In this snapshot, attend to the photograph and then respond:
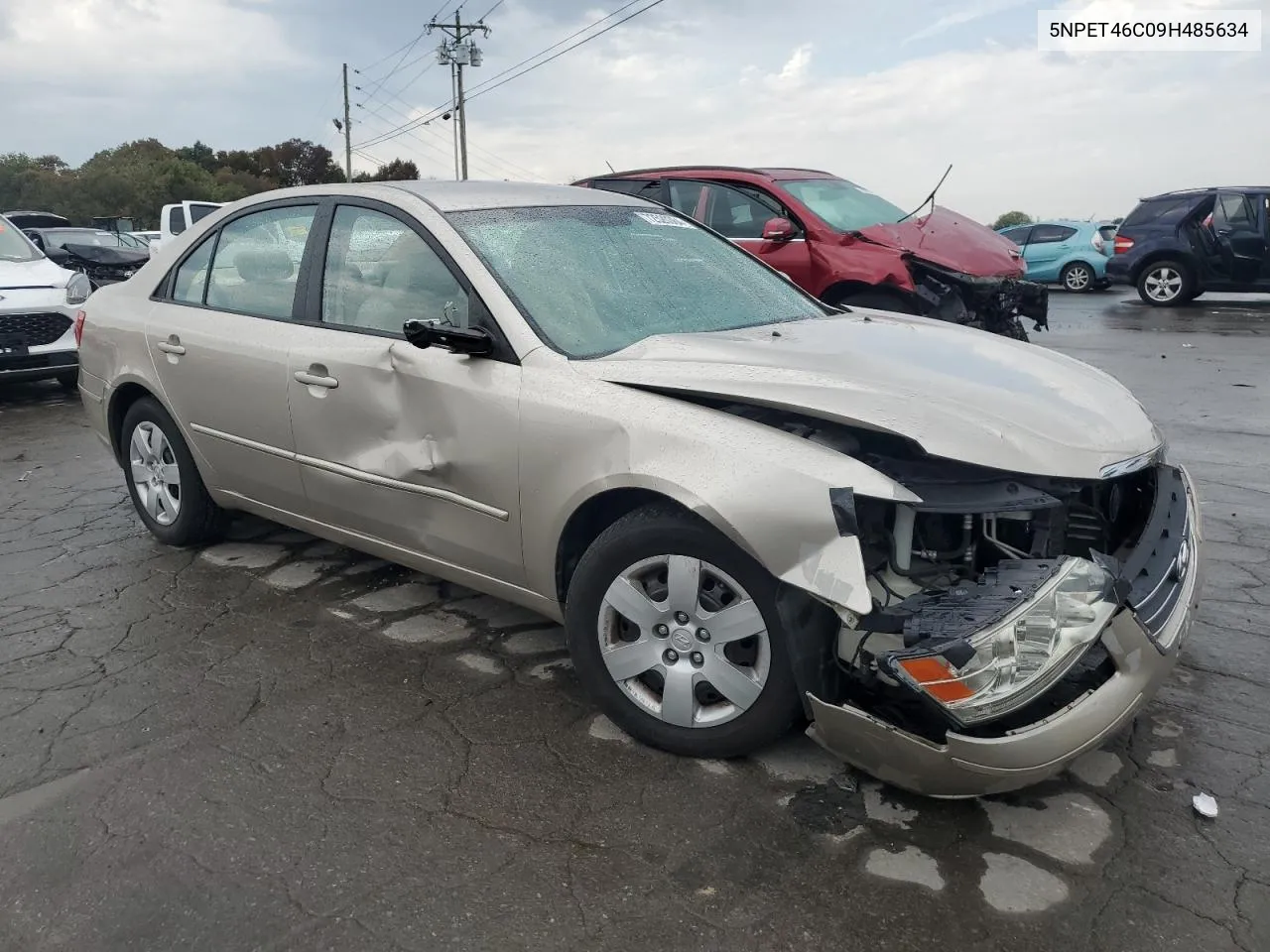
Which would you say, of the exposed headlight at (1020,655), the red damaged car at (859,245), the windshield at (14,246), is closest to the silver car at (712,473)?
the exposed headlight at (1020,655)

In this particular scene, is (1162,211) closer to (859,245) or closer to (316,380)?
(859,245)

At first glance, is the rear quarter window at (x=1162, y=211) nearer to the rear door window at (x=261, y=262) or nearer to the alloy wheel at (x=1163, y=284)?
the alloy wheel at (x=1163, y=284)

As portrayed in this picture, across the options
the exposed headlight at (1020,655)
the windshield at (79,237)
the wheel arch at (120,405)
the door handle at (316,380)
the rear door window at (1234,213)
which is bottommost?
the exposed headlight at (1020,655)

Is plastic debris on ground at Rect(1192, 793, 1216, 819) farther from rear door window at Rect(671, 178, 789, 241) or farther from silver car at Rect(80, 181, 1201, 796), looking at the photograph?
rear door window at Rect(671, 178, 789, 241)

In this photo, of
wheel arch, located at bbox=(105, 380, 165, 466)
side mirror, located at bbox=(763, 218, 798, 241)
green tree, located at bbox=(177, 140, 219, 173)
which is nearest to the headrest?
wheel arch, located at bbox=(105, 380, 165, 466)

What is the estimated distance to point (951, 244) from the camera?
316 inches

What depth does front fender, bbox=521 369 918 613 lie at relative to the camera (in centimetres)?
235

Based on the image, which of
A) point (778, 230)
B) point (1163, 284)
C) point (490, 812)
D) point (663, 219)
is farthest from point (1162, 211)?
point (490, 812)

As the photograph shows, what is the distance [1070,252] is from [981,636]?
1874cm

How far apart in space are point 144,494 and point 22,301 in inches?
178

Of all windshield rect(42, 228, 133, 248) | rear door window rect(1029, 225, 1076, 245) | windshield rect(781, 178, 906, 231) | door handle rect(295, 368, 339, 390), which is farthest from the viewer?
rear door window rect(1029, 225, 1076, 245)

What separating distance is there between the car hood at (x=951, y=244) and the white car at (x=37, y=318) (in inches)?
254

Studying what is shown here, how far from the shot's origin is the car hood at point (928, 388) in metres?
2.49

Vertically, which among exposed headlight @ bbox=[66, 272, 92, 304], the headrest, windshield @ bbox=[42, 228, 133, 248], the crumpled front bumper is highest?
windshield @ bbox=[42, 228, 133, 248]
